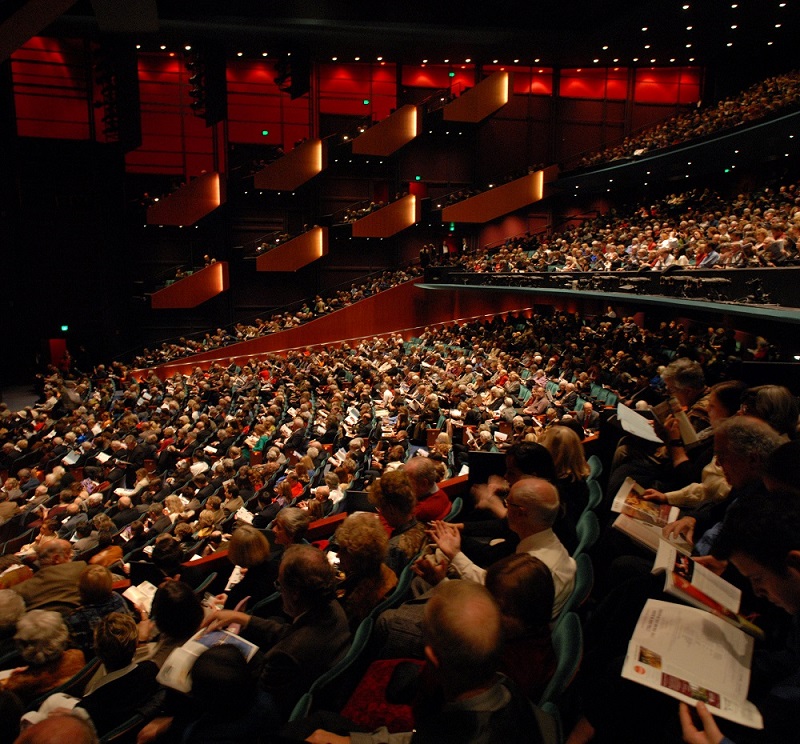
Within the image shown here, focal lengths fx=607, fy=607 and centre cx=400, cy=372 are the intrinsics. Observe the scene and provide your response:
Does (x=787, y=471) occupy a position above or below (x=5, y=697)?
above

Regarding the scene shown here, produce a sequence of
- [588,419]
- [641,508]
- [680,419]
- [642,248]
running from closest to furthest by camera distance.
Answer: [641,508]
[680,419]
[588,419]
[642,248]

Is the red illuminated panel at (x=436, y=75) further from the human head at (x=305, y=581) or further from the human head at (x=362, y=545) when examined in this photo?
the human head at (x=305, y=581)

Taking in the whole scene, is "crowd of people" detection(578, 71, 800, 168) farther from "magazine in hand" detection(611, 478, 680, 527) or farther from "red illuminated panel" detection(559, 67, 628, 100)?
"magazine in hand" detection(611, 478, 680, 527)

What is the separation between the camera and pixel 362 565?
2.34 meters

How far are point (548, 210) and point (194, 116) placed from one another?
12.5 meters

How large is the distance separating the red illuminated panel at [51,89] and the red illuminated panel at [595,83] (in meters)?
15.8

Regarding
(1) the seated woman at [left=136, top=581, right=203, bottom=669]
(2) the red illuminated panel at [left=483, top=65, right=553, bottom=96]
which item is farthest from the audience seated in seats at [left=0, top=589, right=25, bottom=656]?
(2) the red illuminated panel at [left=483, top=65, right=553, bottom=96]

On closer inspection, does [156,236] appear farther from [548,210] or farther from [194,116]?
[548,210]

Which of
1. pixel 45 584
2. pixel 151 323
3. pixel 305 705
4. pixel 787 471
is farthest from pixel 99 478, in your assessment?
pixel 151 323

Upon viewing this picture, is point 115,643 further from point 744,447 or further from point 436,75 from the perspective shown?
point 436,75

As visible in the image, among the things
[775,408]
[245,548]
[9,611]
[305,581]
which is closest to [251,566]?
[245,548]

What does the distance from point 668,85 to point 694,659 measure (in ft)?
80.4

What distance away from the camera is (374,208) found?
19875mm

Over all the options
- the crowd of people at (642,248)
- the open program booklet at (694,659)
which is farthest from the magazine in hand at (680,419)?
the crowd of people at (642,248)
